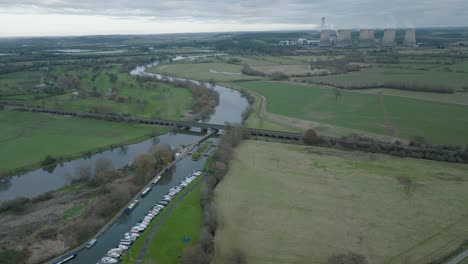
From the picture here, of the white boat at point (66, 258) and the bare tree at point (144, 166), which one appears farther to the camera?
the bare tree at point (144, 166)

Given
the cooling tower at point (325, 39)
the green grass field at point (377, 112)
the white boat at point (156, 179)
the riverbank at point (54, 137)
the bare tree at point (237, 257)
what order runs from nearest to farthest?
the bare tree at point (237, 257), the white boat at point (156, 179), the riverbank at point (54, 137), the green grass field at point (377, 112), the cooling tower at point (325, 39)

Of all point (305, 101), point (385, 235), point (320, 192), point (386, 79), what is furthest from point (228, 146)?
point (386, 79)

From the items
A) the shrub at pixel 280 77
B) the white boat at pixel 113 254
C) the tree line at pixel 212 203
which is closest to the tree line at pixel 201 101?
the tree line at pixel 212 203

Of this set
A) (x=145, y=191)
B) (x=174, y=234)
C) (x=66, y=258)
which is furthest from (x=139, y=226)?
(x=145, y=191)

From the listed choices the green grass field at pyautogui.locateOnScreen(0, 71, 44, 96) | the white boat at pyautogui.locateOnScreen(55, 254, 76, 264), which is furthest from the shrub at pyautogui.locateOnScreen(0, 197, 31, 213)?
the green grass field at pyautogui.locateOnScreen(0, 71, 44, 96)

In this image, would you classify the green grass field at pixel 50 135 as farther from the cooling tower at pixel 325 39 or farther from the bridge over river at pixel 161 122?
the cooling tower at pixel 325 39

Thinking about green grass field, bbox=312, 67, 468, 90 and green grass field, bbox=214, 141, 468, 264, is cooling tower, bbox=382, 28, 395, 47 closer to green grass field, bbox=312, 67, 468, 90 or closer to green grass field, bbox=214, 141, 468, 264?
green grass field, bbox=312, 67, 468, 90

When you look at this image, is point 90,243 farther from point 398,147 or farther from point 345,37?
point 345,37
